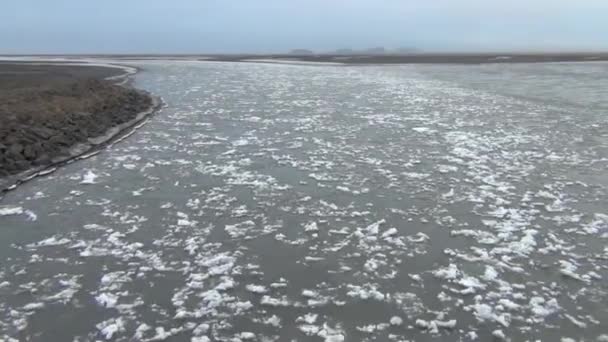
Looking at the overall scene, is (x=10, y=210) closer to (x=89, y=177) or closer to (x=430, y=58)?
(x=89, y=177)

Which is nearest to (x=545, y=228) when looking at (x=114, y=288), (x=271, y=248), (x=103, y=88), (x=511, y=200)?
(x=511, y=200)

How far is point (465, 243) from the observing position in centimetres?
793

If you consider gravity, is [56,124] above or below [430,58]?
below

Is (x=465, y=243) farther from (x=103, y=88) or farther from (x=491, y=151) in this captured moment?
(x=103, y=88)

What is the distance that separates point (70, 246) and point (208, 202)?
283 centimetres

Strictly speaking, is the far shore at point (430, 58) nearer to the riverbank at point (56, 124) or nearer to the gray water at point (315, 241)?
the riverbank at point (56, 124)

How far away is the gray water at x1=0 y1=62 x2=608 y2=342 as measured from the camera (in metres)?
5.86

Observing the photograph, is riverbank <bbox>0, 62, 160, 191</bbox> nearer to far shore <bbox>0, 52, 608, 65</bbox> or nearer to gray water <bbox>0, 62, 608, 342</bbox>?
gray water <bbox>0, 62, 608, 342</bbox>

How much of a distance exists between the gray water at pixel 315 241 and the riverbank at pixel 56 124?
0.93 m

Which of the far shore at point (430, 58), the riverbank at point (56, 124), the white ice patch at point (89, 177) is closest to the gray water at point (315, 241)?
the white ice patch at point (89, 177)

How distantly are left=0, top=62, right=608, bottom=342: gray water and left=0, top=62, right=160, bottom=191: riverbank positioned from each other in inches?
36.5

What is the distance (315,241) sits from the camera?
26.7ft

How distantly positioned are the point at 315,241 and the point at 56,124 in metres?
11.6

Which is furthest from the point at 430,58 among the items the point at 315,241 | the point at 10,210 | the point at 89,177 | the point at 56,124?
the point at 10,210
